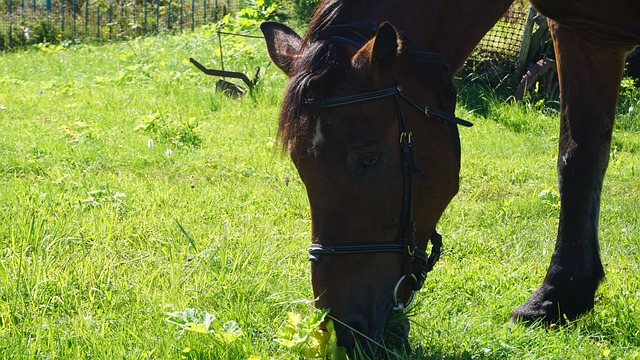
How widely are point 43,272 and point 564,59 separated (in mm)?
2455

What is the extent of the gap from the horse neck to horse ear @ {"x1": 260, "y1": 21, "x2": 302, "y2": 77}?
0.95 feet

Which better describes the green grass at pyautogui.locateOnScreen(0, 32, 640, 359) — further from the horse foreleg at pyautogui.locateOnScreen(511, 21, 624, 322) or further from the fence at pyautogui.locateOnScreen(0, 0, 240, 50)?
the fence at pyautogui.locateOnScreen(0, 0, 240, 50)

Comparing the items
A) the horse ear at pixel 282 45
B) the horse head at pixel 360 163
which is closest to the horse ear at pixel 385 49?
the horse head at pixel 360 163

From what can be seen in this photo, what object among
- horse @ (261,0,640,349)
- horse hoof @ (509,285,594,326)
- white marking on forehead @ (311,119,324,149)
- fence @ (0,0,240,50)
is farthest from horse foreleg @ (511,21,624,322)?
fence @ (0,0,240,50)

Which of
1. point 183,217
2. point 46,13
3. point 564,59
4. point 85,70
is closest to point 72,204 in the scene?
point 183,217

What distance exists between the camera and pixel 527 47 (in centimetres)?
755

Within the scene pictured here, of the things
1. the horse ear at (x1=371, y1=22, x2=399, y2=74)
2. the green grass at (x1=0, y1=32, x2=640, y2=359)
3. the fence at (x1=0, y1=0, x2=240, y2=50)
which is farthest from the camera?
the fence at (x1=0, y1=0, x2=240, y2=50)

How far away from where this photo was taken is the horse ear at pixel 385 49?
249 centimetres

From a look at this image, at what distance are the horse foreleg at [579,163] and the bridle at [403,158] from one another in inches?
34.7

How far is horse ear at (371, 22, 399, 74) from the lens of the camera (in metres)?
2.49

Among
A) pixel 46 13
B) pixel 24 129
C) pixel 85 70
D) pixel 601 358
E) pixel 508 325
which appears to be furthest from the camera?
pixel 46 13

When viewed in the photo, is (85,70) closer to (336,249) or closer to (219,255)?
(219,255)

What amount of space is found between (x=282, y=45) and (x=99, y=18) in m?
13.7

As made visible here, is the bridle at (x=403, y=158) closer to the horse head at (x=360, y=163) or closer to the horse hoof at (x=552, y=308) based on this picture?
the horse head at (x=360, y=163)
